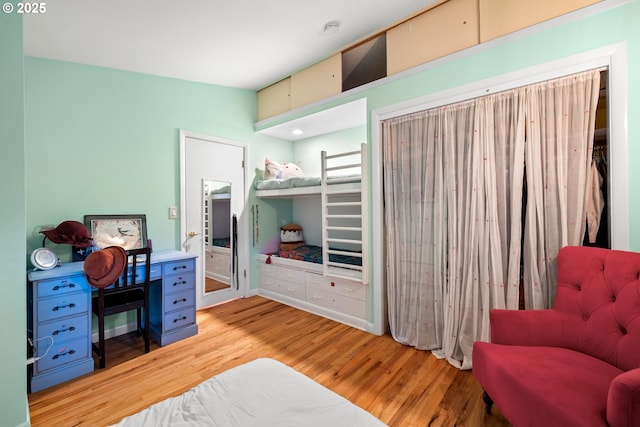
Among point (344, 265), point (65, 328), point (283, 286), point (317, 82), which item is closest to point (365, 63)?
point (317, 82)

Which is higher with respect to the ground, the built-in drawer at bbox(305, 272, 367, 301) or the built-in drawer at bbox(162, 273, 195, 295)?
the built-in drawer at bbox(162, 273, 195, 295)

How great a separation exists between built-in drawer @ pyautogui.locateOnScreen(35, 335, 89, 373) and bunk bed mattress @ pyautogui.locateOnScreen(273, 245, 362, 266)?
208 centimetres

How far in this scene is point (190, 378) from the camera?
1.97 metres

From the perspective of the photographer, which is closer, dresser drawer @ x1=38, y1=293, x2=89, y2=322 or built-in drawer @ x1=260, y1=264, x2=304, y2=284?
dresser drawer @ x1=38, y1=293, x2=89, y2=322

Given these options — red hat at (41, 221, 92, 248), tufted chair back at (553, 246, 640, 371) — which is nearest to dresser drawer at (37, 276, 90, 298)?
red hat at (41, 221, 92, 248)

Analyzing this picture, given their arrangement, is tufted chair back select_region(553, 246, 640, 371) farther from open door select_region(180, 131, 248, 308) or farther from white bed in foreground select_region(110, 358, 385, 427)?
open door select_region(180, 131, 248, 308)

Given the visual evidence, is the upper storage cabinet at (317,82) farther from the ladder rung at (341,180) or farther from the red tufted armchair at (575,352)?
the red tufted armchair at (575,352)

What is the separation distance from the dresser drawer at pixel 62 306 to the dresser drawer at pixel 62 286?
0.12ft

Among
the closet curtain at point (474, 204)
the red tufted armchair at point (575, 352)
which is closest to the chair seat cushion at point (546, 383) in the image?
the red tufted armchair at point (575, 352)

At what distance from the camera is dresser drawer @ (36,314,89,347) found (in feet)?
6.27

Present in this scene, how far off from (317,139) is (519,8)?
2729mm

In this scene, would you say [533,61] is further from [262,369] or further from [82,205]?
[82,205]

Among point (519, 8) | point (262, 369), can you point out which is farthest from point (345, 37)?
point (262, 369)

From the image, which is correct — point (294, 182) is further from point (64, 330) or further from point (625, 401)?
point (625, 401)
